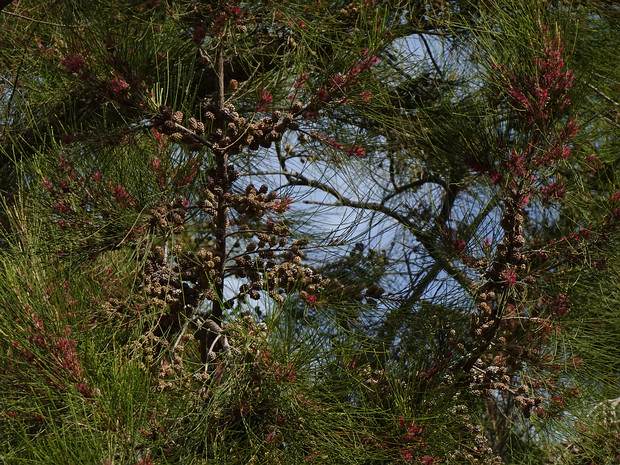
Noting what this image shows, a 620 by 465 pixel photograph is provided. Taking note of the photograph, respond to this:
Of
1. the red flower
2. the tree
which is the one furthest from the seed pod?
the red flower

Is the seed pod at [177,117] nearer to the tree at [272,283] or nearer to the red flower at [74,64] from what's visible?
the tree at [272,283]

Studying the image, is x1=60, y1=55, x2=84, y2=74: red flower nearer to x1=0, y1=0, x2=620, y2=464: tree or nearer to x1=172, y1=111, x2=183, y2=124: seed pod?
x1=0, y1=0, x2=620, y2=464: tree

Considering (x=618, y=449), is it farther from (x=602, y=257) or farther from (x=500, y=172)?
(x=500, y=172)

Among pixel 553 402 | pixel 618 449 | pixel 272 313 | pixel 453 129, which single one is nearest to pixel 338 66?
pixel 453 129

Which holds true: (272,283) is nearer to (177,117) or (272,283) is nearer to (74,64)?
(177,117)

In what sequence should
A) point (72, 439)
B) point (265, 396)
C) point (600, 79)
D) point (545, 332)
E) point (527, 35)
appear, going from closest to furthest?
point (72, 439) → point (265, 396) → point (527, 35) → point (545, 332) → point (600, 79)

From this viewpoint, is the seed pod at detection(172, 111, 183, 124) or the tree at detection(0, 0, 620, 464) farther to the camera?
the seed pod at detection(172, 111, 183, 124)

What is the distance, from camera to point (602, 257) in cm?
130

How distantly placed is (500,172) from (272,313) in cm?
57

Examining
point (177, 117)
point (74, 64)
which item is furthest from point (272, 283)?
point (74, 64)

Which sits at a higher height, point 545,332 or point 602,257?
point 602,257

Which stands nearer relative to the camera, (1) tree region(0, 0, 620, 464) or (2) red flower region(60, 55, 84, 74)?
(1) tree region(0, 0, 620, 464)

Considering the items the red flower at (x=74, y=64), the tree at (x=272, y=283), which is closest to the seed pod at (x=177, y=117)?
the tree at (x=272, y=283)

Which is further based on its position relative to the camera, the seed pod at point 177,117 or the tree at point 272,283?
the seed pod at point 177,117
